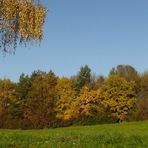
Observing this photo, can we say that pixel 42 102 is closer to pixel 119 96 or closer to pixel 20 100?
pixel 20 100

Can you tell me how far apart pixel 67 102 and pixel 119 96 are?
1130cm

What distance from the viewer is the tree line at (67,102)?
98.9 meters

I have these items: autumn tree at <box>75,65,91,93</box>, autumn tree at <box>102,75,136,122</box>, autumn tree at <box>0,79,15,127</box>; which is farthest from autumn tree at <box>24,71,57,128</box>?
autumn tree at <box>102,75,136,122</box>

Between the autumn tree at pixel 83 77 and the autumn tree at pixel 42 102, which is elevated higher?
the autumn tree at pixel 83 77

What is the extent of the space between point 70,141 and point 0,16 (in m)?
6.16

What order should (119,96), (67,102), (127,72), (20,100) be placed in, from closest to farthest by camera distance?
(119,96), (67,102), (20,100), (127,72)

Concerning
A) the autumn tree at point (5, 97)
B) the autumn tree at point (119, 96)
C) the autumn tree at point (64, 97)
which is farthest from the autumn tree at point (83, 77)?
the autumn tree at point (5, 97)

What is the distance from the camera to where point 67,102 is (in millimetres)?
101875

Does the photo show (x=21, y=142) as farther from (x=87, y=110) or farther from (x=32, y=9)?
(x=87, y=110)

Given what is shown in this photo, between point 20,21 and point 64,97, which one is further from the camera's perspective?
point 64,97

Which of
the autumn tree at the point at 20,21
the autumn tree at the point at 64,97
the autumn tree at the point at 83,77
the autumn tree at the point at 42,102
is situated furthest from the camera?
the autumn tree at the point at 83,77

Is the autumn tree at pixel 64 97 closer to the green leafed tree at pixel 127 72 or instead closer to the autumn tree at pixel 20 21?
the green leafed tree at pixel 127 72

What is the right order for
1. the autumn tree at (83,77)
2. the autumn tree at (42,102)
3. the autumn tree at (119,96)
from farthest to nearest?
the autumn tree at (83,77)
the autumn tree at (42,102)
the autumn tree at (119,96)

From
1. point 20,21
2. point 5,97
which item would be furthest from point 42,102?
point 20,21
